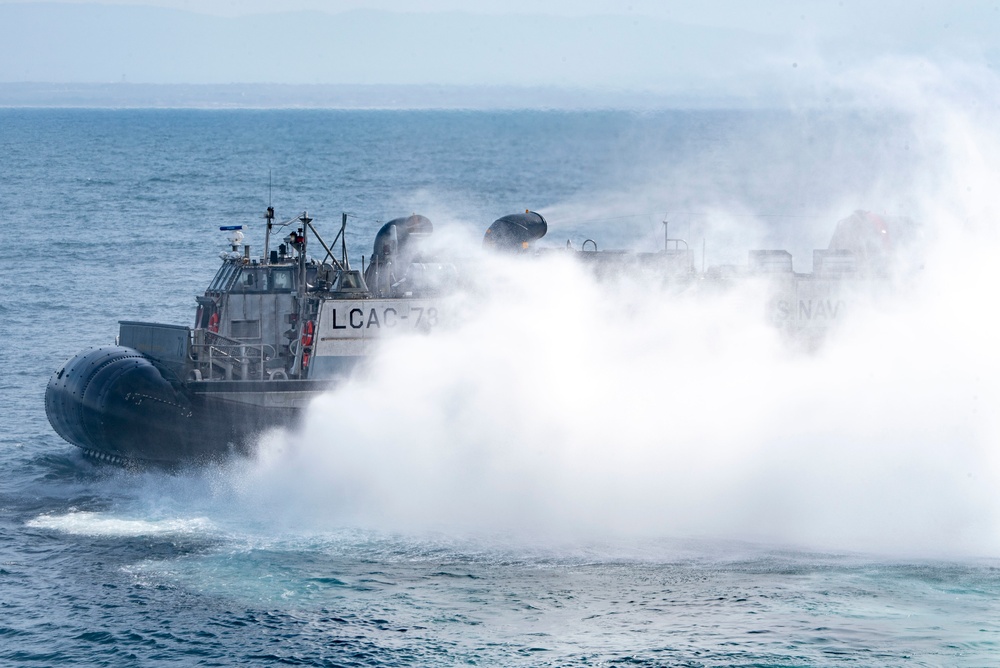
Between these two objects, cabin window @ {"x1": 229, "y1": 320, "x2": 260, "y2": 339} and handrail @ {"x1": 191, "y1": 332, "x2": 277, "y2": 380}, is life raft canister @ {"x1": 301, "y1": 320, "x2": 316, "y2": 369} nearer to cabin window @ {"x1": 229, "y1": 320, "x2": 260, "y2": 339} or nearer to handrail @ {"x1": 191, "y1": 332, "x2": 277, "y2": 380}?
handrail @ {"x1": 191, "y1": 332, "x2": 277, "y2": 380}

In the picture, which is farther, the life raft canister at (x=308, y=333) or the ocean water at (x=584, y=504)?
the life raft canister at (x=308, y=333)

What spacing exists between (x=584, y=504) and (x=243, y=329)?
8703 mm

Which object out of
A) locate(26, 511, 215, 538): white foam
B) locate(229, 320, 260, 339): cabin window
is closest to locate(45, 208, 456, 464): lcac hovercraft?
locate(229, 320, 260, 339): cabin window

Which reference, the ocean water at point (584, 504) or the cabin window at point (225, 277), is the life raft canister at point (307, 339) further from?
the cabin window at point (225, 277)

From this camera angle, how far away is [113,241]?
62.3 metres

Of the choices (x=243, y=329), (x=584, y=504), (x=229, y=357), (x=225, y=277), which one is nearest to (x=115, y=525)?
(x=229, y=357)

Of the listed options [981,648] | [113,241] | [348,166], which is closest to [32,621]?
[981,648]

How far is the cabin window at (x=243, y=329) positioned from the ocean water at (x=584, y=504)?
2849mm

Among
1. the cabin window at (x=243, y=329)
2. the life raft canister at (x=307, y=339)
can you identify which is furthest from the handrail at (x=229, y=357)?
the life raft canister at (x=307, y=339)

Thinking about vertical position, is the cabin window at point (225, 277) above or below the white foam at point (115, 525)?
above

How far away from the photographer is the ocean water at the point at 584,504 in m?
18.5

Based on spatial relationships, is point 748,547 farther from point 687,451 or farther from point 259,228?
point 259,228

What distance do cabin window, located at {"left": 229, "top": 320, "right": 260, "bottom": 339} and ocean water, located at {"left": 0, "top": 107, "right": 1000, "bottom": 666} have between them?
2.85m

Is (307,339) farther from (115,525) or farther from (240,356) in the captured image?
(115,525)
